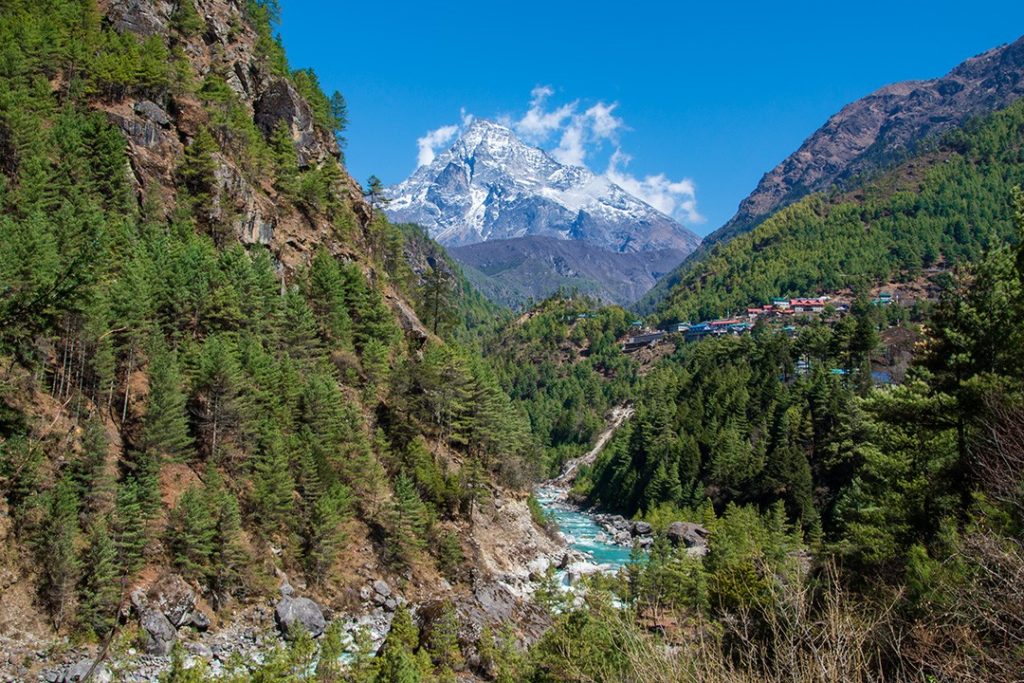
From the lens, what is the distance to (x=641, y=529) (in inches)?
3354

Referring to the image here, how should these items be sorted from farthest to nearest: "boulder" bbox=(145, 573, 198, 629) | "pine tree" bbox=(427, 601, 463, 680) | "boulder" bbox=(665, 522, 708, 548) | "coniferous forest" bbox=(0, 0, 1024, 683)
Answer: "boulder" bbox=(665, 522, 708, 548) < "boulder" bbox=(145, 573, 198, 629) < "pine tree" bbox=(427, 601, 463, 680) < "coniferous forest" bbox=(0, 0, 1024, 683)

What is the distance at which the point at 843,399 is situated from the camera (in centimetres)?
8425

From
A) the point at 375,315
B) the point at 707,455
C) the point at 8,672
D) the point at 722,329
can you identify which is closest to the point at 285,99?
the point at 375,315

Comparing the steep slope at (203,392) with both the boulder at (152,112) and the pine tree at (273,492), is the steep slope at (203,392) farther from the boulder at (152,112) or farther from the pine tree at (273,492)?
the boulder at (152,112)

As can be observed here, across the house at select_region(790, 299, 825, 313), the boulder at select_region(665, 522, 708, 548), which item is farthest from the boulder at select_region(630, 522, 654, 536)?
the house at select_region(790, 299, 825, 313)

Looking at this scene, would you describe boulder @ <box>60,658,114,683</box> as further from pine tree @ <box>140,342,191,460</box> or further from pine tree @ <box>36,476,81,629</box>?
pine tree @ <box>140,342,191,460</box>

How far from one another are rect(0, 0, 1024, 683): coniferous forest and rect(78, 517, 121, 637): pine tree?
136 mm

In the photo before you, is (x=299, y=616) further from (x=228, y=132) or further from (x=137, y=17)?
(x=137, y=17)

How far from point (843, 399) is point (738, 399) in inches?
733

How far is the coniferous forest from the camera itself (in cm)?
1705

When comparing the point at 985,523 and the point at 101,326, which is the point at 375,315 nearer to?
the point at 101,326

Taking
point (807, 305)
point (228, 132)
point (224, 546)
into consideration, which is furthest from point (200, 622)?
point (807, 305)

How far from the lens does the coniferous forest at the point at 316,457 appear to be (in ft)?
55.9

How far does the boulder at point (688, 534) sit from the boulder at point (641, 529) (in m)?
7.51
